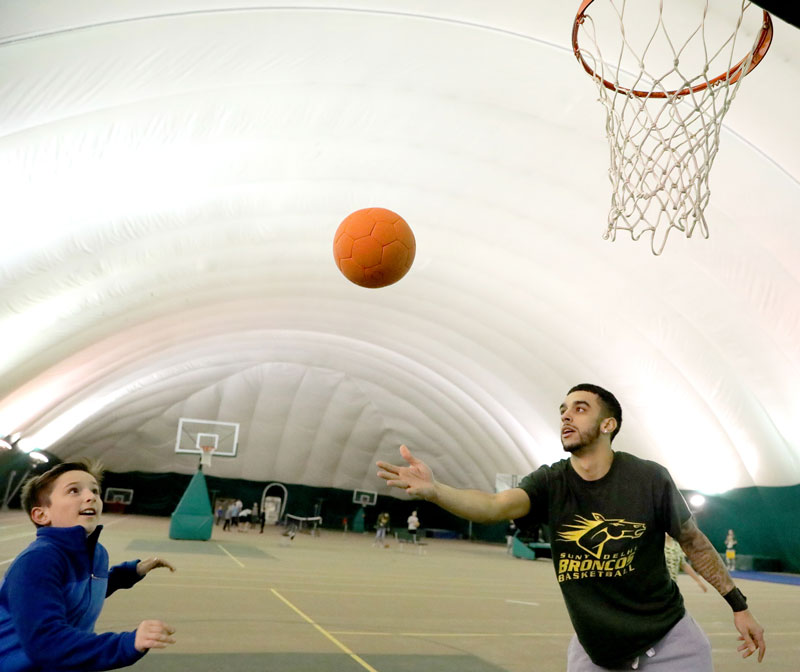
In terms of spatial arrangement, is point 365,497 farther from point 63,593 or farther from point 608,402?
point 63,593

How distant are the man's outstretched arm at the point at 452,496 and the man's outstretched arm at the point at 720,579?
2.95 ft

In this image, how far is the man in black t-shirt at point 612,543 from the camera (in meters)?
3.44

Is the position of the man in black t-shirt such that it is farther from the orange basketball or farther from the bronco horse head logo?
the orange basketball

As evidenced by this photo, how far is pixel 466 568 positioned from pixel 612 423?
15405 millimetres

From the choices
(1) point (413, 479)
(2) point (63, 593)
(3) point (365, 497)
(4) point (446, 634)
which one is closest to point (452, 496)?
(1) point (413, 479)

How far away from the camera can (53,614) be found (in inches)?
103

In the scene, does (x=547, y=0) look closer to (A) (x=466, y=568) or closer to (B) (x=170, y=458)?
(A) (x=466, y=568)

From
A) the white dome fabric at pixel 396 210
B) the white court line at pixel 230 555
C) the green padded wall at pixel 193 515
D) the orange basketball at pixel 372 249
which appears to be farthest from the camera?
the green padded wall at pixel 193 515

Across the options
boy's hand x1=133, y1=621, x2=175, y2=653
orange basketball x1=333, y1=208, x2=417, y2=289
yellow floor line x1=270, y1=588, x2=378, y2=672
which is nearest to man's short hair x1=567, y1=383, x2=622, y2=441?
boy's hand x1=133, y1=621, x2=175, y2=653

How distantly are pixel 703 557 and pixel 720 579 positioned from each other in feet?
0.63

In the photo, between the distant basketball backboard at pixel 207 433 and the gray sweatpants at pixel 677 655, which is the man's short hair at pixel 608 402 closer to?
the gray sweatpants at pixel 677 655

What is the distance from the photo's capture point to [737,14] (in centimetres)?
857

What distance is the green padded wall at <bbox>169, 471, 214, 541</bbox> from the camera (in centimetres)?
1908

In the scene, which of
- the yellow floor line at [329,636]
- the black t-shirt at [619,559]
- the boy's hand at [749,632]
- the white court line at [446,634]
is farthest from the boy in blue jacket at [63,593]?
the white court line at [446,634]
